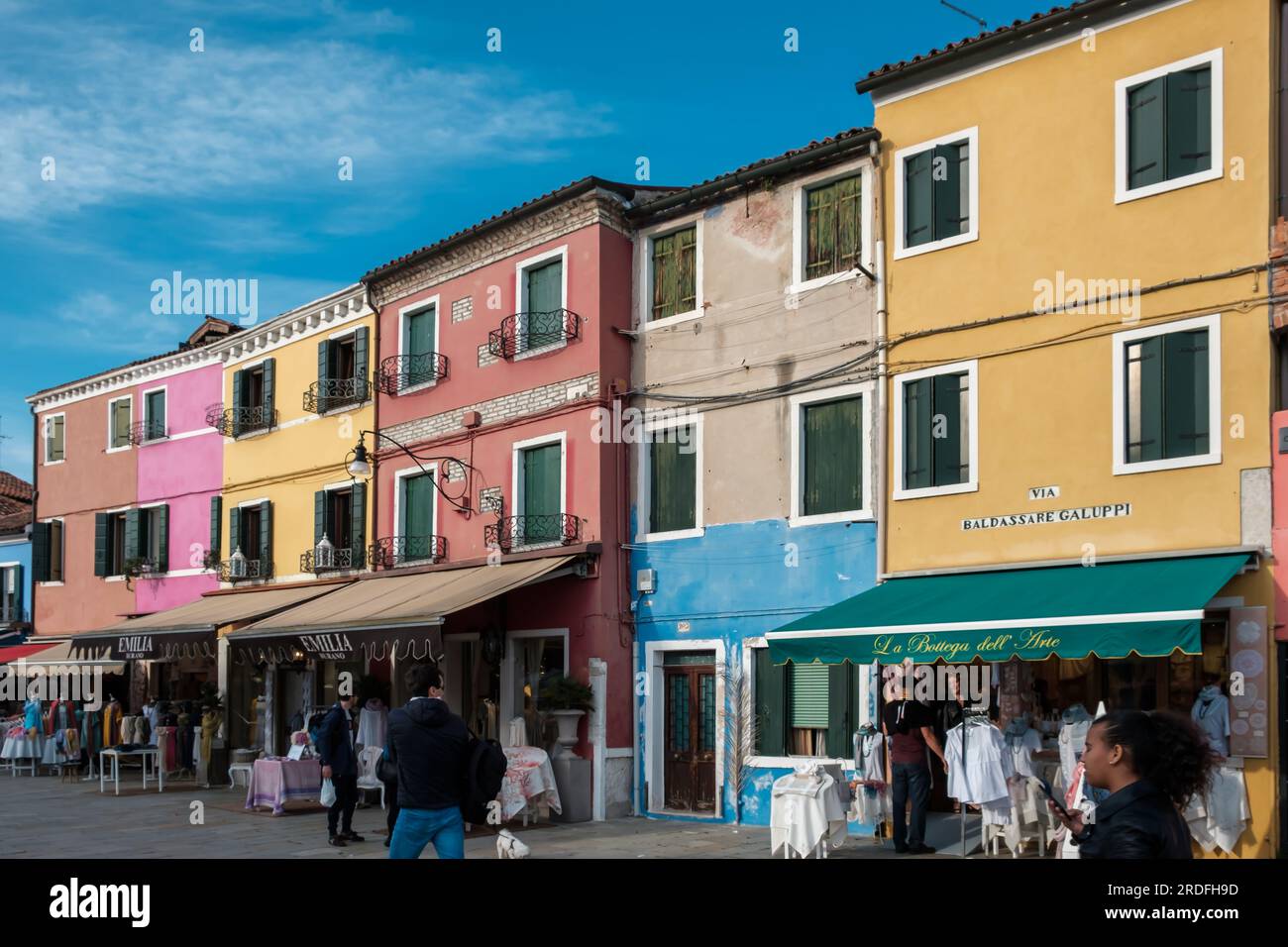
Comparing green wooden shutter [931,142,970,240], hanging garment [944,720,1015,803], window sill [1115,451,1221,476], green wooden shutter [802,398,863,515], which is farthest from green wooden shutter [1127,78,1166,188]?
hanging garment [944,720,1015,803]

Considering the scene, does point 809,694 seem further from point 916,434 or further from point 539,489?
point 539,489

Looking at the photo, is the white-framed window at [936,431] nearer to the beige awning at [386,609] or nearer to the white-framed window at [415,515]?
the beige awning at [386,609]

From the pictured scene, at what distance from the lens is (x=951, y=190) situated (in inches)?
607

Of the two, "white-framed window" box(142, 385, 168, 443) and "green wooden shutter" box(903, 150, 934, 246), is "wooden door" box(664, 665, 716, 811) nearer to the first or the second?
"green wooden shutter" box(903, 150, 934, 246)

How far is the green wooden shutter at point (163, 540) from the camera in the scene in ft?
94.8

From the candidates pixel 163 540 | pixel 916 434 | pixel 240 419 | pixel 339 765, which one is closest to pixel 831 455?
pixel 916 434

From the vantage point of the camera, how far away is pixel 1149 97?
13.6 meters

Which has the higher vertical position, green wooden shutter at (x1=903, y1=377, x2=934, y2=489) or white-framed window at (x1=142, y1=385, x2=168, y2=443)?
white-framed window at (x1=142, y1=385, x2=168, y2=443)

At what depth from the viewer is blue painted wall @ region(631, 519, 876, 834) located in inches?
634

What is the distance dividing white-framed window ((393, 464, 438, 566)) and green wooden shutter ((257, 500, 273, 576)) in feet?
14.4

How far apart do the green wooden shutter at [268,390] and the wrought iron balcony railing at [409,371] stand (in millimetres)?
3981

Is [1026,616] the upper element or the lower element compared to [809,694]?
upper

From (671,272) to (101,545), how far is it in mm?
17564
